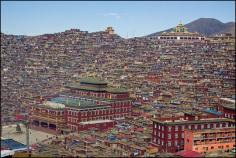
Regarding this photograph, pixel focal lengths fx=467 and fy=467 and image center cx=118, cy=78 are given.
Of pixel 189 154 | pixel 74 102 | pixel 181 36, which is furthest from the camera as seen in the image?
pixel 181 36

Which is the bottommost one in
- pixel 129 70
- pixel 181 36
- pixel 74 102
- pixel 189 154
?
pixel 189 154

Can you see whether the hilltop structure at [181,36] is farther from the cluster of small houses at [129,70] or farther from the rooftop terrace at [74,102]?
the rooftop terrace at [74,102]

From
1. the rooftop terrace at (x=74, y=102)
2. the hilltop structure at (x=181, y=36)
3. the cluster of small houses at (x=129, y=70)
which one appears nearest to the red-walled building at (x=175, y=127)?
the cluster of small houses at (x=129, y=70)

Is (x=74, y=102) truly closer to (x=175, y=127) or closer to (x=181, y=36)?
(x=175, y=127)

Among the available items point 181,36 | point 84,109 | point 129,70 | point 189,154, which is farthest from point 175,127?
point 181,36

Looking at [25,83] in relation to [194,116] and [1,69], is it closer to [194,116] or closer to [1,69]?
[1,69]

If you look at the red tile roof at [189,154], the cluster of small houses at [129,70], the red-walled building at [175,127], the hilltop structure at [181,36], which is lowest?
the red tile roof at [189,154]
